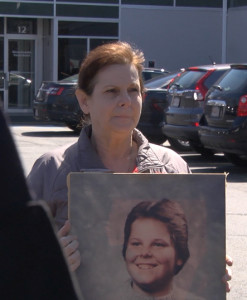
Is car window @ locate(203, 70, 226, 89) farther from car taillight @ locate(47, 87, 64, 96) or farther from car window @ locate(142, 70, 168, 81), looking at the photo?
car taillight @ locate(47, 87, 64, 96)

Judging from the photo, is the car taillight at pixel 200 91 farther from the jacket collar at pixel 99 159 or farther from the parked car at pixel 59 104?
the jacket collar at pixel 99 159

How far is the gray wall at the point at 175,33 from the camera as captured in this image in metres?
27.3

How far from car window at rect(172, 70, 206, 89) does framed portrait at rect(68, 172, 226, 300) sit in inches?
451

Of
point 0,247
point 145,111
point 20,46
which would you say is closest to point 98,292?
point 0,247

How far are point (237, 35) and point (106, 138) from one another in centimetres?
2507

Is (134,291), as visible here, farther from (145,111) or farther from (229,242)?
(145,111)

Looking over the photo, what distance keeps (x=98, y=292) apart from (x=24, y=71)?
2547 cm

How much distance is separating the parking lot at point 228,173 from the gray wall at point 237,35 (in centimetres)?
764

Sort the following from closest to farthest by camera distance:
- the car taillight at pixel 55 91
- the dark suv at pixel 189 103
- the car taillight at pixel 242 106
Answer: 1. the car taillight at pixel 242 106
2. the dark suv at pixel 189 103
3. the car taillight at pixel 55 91

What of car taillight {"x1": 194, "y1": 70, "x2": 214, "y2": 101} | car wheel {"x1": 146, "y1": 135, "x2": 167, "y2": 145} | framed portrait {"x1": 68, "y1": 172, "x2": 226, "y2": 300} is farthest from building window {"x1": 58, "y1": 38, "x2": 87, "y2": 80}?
framed portrait {"x1": 68, "y1": 172, "x2": 226, "y2": 300}

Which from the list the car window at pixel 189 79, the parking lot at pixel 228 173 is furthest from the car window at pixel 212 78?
the parking lot at pixel 228 173

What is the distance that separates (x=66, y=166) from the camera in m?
2.80

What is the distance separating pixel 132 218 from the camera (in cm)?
244

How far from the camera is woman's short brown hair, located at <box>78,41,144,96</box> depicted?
2795mm
